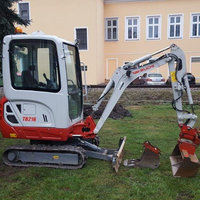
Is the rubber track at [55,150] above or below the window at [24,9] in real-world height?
below

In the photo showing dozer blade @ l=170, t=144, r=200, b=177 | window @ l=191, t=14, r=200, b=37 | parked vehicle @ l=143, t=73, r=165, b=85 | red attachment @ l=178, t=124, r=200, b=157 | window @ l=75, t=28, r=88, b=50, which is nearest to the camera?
dozer blade @ l=170, t=144, r=200, b=177

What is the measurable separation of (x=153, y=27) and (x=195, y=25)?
4.18m

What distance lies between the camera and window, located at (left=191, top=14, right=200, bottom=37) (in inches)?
965

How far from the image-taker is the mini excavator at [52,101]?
4441 millimetres

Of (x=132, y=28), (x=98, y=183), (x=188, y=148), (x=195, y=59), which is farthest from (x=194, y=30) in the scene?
(x=98, y=183)

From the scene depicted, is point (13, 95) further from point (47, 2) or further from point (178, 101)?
point (47, 2)

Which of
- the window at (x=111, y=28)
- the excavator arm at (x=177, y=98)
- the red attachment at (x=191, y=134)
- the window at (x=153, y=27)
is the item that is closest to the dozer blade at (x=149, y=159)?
the excavator arm at (x=177, y=98)

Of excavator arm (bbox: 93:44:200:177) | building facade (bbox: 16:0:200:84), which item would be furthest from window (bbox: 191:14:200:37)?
excavator arm (bbox: 93:44:200:177)

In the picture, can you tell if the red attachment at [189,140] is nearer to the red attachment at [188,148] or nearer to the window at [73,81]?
the red attachment at [188,148]

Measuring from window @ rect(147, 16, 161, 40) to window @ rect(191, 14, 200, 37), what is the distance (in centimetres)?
332

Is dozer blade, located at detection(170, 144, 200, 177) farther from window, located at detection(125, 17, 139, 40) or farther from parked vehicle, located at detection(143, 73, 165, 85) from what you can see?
window, located at detection(125, 17, 139, 40)

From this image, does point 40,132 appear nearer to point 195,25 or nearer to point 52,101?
point 52,101

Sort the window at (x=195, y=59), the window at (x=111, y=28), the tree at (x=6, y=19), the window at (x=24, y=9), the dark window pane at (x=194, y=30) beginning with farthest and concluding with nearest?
1. the window at (x=111, y=28)
2. the window at (x=195, y=59)
3. the dark window pane at (x=194, y=30)
4. the window at (x=24, y=9)
5. the tree at (x=6, y=19)

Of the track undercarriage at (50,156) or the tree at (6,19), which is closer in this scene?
the track undercarriage at (50,156)
